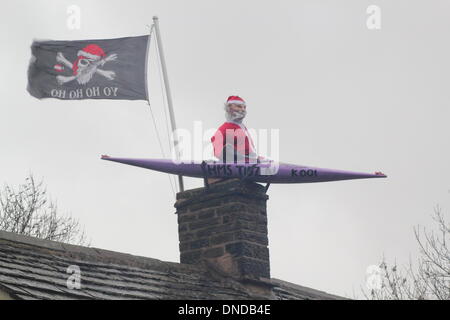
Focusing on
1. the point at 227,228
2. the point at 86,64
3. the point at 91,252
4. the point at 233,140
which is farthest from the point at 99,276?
the point at 86,64

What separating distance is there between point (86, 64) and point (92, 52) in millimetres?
278

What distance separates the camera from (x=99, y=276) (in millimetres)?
11969

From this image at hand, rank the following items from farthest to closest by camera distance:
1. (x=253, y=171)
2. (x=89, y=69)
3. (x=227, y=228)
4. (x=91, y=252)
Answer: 1. (x=89, y=69)
2. (x=253, y=171)
3. (x=227, y=228)
4. (x=91, y=252)

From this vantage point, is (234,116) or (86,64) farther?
(86,64)

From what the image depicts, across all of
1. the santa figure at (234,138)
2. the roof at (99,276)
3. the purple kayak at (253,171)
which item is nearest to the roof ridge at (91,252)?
the roof at (99,276)

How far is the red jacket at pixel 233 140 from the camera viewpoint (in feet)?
47.0

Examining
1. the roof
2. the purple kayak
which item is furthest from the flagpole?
the roof

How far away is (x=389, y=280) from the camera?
23.1m

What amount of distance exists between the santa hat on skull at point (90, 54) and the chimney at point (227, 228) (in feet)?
8.08

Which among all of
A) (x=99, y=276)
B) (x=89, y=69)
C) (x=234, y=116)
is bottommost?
(x=99, y=276)

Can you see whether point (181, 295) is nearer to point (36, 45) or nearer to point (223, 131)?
point (223, 131)

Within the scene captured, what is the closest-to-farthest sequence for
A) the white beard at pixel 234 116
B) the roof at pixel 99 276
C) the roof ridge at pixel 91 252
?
1. the roof at pixel 99 276
2. the roof ridge at pixel 91 252
3. the white beard at pixel 234 116

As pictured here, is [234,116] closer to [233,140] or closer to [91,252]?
[233,140]

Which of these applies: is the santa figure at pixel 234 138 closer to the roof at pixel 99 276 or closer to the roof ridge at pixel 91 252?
the roof at pixel 99 276
